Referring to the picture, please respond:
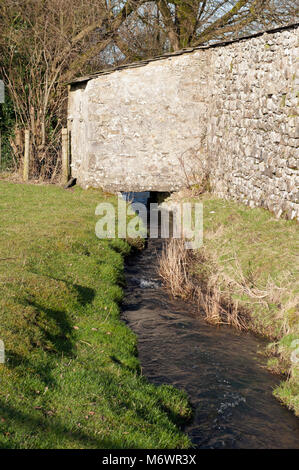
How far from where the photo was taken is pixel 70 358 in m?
5.76

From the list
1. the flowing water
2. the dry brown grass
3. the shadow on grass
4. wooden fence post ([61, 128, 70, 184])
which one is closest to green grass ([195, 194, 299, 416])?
the dry brown grass

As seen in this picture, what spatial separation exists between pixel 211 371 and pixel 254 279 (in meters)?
2.52

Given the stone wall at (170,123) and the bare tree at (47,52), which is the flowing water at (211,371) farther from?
the bare tree at (47,52)

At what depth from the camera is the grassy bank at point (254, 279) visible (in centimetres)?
689

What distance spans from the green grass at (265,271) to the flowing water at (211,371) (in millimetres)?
257

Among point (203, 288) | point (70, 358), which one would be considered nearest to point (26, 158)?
point (203, 288)

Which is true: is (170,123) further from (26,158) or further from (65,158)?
(26,158)

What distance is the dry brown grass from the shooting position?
7.90 meters

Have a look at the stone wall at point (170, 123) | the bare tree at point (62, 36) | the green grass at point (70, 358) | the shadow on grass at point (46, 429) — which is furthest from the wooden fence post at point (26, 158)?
the shadow on grass at point (46, 429)

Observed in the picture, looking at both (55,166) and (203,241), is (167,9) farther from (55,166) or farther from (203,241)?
(203,241)

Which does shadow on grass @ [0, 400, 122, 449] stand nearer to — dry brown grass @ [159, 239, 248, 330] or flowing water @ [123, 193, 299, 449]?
flowing water @ [123, 193, 299, 449]

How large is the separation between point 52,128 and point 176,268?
441 inches

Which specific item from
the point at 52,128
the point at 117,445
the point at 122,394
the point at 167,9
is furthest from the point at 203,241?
the point at 167,9

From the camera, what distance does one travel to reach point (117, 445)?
14.2 feet
